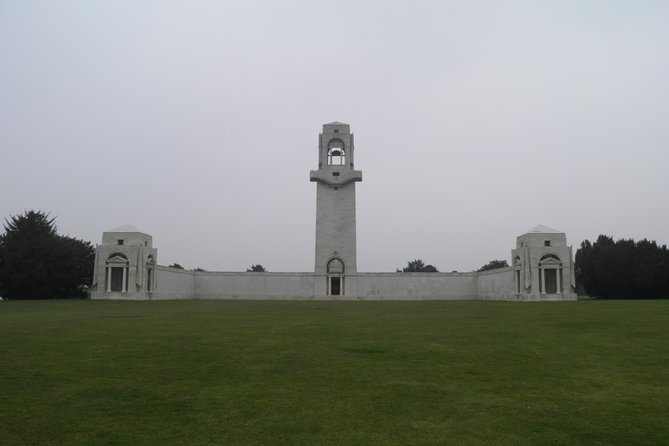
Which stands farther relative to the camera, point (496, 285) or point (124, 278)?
point (496, 285)

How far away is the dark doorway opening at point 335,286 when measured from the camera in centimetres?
6212

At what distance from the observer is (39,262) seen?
171 ft

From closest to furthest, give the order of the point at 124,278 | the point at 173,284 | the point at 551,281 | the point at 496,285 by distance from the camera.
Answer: the point at 124,278 → the point at 551,281 → the point at 173,284 → the point at 496,285

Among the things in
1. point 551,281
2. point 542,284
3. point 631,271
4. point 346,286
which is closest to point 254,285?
point 346,286

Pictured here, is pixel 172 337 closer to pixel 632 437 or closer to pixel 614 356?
pixel 614 356

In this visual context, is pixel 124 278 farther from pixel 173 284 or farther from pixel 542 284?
pixel 542 284

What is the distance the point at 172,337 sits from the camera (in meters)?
16.5

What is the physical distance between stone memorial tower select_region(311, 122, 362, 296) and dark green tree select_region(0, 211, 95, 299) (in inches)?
884

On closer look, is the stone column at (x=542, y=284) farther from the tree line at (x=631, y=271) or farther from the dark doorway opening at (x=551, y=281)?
the tree line at (x=631, y=271)

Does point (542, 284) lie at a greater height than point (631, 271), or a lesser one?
lesser

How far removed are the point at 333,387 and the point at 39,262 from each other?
160 ft

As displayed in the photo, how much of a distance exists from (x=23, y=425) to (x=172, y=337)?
27.5 feet

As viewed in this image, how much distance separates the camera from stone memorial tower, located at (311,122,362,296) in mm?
61781

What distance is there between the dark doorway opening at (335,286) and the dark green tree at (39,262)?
2328 cm
